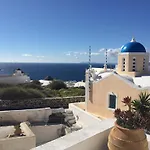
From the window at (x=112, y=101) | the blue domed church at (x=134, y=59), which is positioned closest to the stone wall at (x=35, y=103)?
the window at (x=112, y=101)

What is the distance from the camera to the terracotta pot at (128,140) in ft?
13.3

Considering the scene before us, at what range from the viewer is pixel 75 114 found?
16172 mm

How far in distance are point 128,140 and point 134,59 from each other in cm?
1256

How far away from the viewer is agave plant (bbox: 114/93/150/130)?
4.19 m

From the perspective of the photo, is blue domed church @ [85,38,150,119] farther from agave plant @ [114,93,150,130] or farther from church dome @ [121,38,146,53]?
agave plant @ [114,93,150,130]

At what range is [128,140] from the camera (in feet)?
13.3

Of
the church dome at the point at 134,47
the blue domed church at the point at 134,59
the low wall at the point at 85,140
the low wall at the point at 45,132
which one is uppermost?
the church dome at the point at 134,47

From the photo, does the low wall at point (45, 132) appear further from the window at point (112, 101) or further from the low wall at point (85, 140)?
the low wall at point (85, 140)

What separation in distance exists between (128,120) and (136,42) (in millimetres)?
12784

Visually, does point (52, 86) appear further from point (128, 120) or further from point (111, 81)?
point (128, 120)

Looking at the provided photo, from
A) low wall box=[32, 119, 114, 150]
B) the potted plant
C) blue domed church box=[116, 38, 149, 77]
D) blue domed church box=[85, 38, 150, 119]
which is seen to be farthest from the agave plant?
blue domed church box=[116, 38, 149, 77]

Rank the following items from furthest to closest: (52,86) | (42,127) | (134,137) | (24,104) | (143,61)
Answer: (52,86) < (24,104) < (143,61) < (42,127) < (134,137)

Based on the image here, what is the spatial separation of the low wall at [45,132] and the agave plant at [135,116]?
900 centimetres

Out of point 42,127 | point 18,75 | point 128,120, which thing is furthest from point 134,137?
point 18,75
